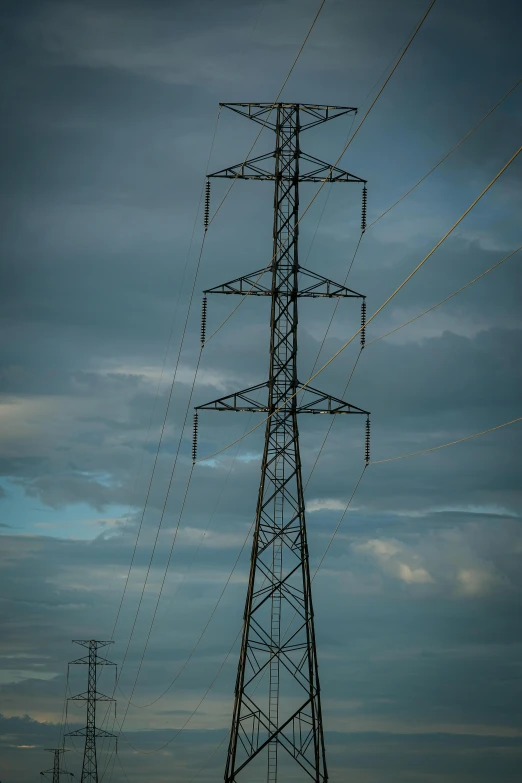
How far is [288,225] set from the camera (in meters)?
62.2

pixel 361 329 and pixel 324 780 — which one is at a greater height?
pixel 361 329

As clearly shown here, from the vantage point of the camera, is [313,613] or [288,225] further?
[288,225]

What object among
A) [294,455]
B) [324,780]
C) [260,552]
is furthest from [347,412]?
[324,780]

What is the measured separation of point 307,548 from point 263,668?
502 centimetres

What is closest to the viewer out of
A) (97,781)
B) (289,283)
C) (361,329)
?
(361,329)

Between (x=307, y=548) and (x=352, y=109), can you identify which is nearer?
(x=307, y=548)

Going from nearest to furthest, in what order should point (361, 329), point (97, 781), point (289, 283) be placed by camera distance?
point (361, 329)
point (289, 283)
point (97, 781)

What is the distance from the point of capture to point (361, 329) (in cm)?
5697

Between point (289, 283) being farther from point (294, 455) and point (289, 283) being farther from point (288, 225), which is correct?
Answer: point (294, 455)

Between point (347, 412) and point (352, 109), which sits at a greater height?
point (352, 109)

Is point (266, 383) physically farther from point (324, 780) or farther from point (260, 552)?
point (324, 780)

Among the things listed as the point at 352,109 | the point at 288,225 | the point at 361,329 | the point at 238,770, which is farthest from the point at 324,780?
the point at 352,109

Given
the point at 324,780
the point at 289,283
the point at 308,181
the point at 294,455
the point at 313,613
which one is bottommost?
the point at 324,780

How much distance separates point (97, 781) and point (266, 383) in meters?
67.0
